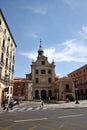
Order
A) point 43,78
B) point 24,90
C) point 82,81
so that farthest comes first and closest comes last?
point 43,78 < point 82,81 < point 24,90

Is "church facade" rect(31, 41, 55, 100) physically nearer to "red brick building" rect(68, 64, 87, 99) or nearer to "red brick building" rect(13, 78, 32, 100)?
"red brick building" rect(13, 78, 32, 100)

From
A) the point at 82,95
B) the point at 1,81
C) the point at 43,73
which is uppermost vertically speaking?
the point at 43,73

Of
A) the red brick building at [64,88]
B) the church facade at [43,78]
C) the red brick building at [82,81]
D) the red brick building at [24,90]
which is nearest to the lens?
the red brick building at [64,88]

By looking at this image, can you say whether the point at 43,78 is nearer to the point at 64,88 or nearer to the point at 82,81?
the point at 64,88

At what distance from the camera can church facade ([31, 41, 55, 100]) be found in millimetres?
59188

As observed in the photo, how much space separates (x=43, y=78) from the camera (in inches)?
2389

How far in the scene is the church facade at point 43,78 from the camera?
59188 mm

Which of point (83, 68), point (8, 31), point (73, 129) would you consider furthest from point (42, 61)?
point (73, 129)

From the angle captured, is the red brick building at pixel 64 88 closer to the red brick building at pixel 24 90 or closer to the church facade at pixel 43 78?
the church facade at pixel 43 78

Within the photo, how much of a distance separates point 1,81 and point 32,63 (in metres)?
33.0

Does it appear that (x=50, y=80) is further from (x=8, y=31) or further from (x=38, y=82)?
(x=8, y=31)

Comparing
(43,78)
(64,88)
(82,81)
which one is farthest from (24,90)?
(82,81)

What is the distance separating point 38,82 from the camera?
60281 mm

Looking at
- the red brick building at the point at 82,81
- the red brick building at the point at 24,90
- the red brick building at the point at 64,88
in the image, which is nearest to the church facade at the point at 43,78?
the red brick building at the point at 24,90
